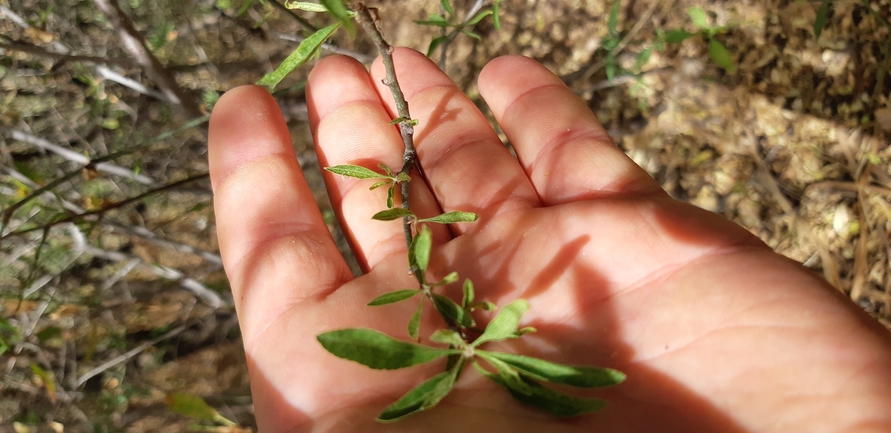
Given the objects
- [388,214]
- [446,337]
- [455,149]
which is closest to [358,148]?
[455,149]

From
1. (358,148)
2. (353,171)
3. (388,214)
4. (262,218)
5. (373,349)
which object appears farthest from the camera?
(358,148)

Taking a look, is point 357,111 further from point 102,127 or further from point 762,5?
point 762,5

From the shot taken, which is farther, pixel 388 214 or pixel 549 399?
pixel 388 214

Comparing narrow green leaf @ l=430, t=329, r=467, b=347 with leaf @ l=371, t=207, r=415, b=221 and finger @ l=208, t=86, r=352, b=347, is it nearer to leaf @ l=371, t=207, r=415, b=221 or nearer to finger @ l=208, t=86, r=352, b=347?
leaf @ l=371, t=207, r=415, b=221

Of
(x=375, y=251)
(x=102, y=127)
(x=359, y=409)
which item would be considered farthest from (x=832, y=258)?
(x=102, y=127)

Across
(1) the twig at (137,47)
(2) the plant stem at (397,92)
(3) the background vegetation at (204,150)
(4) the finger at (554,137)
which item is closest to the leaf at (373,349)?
(2) the plant stem at (397,92)

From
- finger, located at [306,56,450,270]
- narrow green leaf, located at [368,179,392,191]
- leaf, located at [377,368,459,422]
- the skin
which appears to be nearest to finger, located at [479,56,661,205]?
the skin

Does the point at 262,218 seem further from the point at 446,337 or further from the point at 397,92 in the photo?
the point at 446,337
